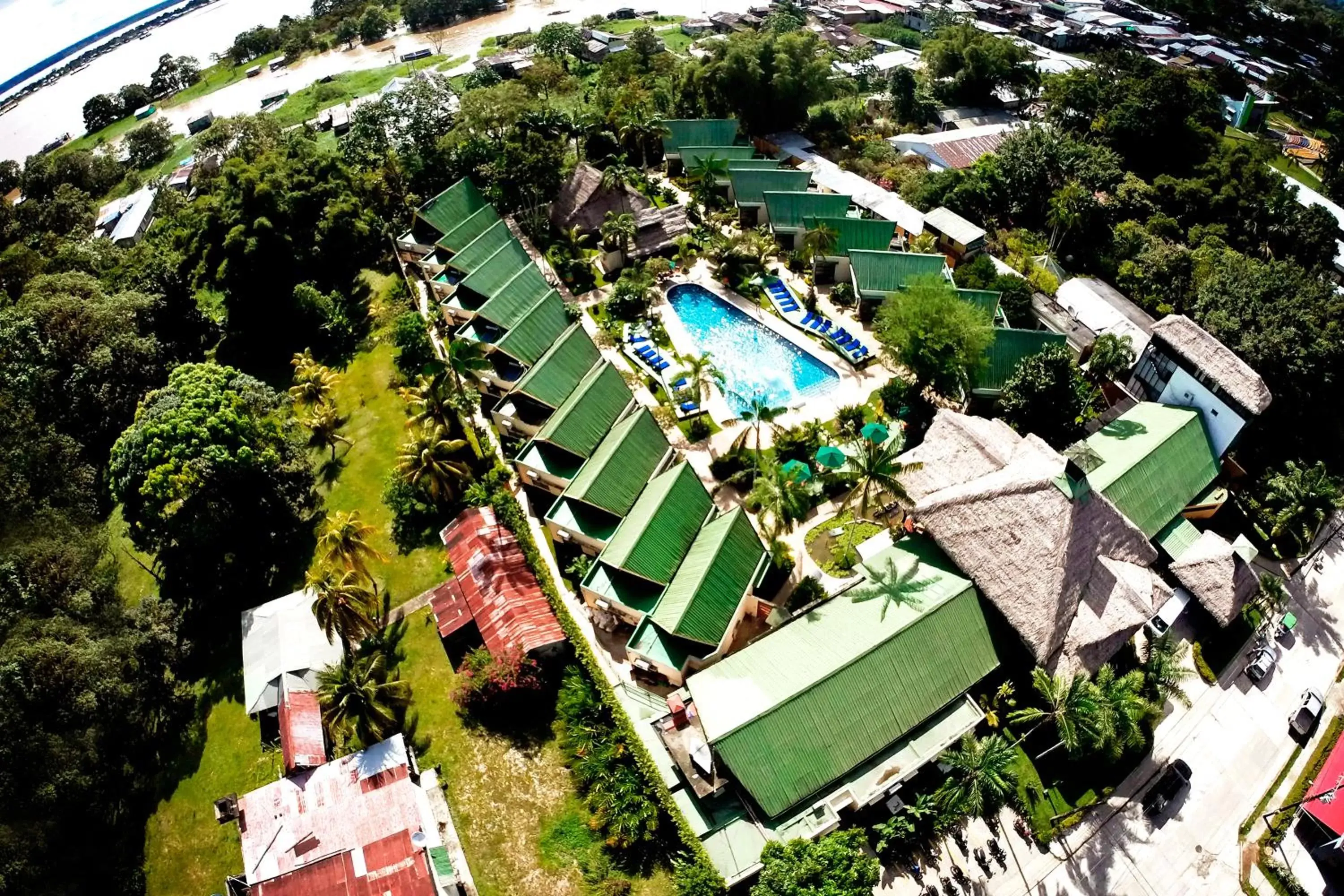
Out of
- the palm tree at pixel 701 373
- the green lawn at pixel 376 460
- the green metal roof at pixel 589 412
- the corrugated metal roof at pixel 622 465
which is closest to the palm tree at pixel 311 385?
the green lawn at pixel 376 460

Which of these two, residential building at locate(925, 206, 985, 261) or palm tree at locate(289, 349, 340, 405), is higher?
residential building at locate(925, 206, 985, 261)

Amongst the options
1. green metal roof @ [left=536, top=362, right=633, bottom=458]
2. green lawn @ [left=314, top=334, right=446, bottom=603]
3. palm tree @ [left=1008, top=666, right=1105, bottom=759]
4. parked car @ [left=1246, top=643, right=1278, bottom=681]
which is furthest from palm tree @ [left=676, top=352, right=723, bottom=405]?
parked car @ [left=1246, top=643, right=1278, bottom=681]

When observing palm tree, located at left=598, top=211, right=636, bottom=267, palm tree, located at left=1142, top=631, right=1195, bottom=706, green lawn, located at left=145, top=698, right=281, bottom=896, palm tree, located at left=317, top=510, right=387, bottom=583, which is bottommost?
green lawn, located at left=145, top=698, right=281, bottom=896

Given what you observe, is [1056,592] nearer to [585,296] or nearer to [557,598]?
[557,598]

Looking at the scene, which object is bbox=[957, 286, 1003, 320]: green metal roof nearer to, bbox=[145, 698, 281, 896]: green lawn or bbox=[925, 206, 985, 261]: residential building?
bbox=[925, 206, 985, 261]: residential building

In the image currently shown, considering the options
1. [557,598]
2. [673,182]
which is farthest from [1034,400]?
[673,182]

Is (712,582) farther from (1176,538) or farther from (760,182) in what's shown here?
(760,182)

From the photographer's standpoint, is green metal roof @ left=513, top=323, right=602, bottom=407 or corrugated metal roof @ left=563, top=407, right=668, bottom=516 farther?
green metal roof @ left=513, top=323, right=602, bottom=407

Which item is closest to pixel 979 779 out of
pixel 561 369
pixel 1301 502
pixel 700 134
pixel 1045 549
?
pixel 1045 549
